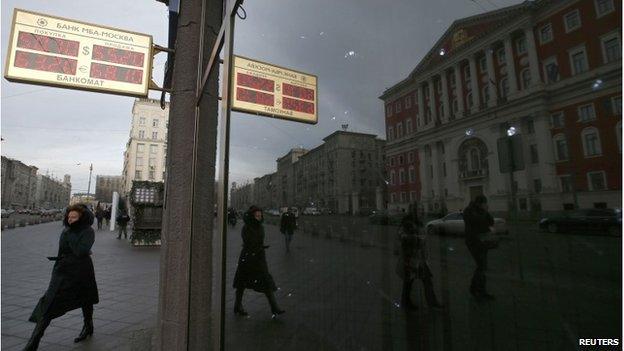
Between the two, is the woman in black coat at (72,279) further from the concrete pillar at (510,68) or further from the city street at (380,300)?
the concrete pillar at (510,68)

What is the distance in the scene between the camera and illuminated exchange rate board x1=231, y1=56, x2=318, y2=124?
8.40 feet

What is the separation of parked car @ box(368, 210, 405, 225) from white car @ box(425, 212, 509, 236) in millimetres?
157

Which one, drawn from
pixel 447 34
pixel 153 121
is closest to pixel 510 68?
pixel 447 34

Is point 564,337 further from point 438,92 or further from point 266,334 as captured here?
point 266,334

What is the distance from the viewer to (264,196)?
241cm

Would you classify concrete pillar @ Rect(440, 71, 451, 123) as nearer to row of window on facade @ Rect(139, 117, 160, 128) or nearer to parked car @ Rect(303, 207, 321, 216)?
parked car @ Rect(303, 207, 321, 216)

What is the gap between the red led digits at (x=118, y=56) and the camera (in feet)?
9.05

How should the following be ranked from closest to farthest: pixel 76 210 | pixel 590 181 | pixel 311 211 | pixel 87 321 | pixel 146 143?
pixel 590 181 → pixel 311 211 → pixel 87 321 → pixel 76 210 → pixel 146 143

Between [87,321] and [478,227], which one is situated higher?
[478,227]

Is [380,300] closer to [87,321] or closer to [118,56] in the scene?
[87,321]

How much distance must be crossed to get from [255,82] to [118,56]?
1260 millimetres

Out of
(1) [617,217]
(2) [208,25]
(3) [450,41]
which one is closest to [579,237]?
(1) [617,217]

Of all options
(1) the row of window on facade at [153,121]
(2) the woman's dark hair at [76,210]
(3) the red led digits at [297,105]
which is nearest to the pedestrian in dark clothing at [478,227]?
(3) the red led digits at [297,105]

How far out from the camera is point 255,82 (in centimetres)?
262
